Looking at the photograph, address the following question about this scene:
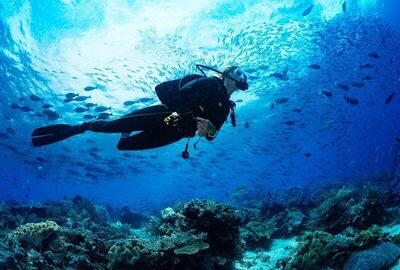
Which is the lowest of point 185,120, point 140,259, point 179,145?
point 140,259

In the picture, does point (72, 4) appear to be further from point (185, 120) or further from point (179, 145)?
point (179, 145)

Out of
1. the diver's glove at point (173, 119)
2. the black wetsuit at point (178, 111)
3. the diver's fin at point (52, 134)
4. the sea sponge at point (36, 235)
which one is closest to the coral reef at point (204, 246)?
the sea sponge at point (36, 235)

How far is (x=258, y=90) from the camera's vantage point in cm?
2589

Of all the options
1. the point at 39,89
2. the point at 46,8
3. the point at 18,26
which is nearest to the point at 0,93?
the point at 39,89

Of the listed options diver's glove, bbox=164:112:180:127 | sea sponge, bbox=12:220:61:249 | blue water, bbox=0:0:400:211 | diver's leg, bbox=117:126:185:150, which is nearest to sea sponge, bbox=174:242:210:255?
diver's leg, bbox=117:126:185:150

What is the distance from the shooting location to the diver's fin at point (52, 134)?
5566 mm

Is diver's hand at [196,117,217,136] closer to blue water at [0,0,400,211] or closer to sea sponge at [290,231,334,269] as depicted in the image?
sea sponge at [290,231,334,269]

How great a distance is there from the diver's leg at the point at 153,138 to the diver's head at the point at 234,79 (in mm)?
1283

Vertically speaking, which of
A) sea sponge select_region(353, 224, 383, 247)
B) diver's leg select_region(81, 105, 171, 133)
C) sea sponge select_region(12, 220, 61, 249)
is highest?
diver's leg select_region(81, 105, 171, 133)

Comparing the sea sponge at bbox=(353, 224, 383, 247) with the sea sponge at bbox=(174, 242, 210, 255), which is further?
the sea sponge at bbox=(353, 224, 383, 247)

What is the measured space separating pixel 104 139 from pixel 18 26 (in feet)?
61.4

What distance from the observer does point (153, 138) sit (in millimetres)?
5418

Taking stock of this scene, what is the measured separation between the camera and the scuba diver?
15.2 feet

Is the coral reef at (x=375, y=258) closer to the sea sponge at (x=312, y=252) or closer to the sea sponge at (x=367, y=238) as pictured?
the sea sponge at (x=367, y=238)
